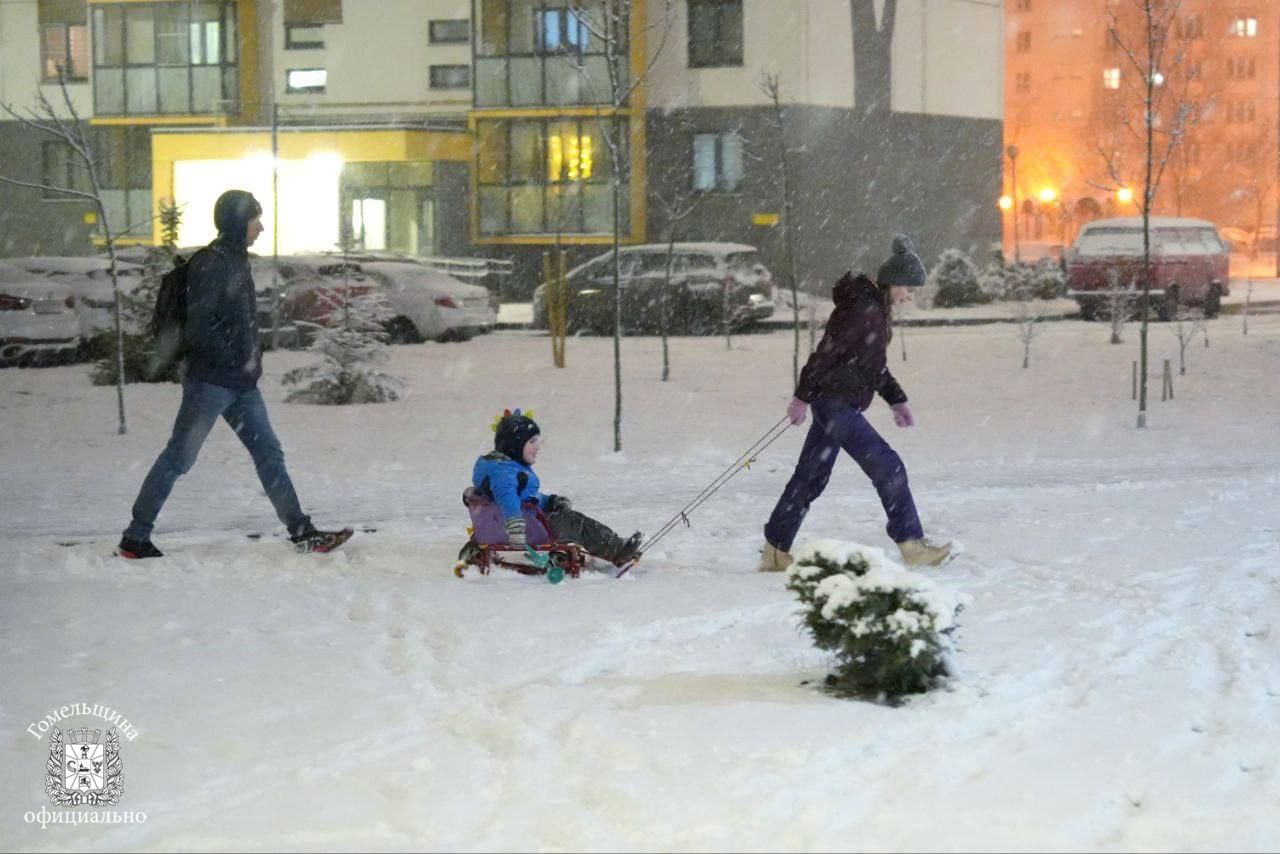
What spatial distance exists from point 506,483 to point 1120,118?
2211 inches

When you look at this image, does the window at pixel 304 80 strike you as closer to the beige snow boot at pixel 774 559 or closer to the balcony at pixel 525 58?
the balcony at pixel 525 58

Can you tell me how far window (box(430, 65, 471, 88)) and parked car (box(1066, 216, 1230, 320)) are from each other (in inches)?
624

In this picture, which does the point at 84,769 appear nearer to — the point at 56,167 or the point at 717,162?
the point at 717,162

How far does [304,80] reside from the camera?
131ft

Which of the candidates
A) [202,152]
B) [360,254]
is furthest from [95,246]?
[360,254]

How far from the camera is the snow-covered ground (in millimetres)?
4734

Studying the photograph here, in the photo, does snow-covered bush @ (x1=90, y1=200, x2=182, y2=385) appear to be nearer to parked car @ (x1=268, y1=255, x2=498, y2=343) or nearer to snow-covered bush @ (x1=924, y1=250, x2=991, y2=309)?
parked car @ (x1=268, y1=255, x2=498, y2=343)

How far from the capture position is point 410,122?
3862 centimetres

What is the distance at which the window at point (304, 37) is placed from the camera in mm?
39375

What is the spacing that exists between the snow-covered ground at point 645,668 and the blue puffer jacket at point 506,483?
0.37 metres

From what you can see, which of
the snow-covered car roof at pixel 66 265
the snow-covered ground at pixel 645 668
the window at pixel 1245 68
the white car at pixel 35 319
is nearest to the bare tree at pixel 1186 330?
the snow-covered ground at pixel 645 668

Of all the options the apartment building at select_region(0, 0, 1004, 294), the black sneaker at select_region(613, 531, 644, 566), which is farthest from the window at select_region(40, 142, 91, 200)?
the black sneaker at select_region(613, 531, 644, 566)

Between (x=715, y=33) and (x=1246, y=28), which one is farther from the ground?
(x=1246, y=28)

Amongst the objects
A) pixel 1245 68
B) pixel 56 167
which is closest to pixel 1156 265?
pixel 56 167
